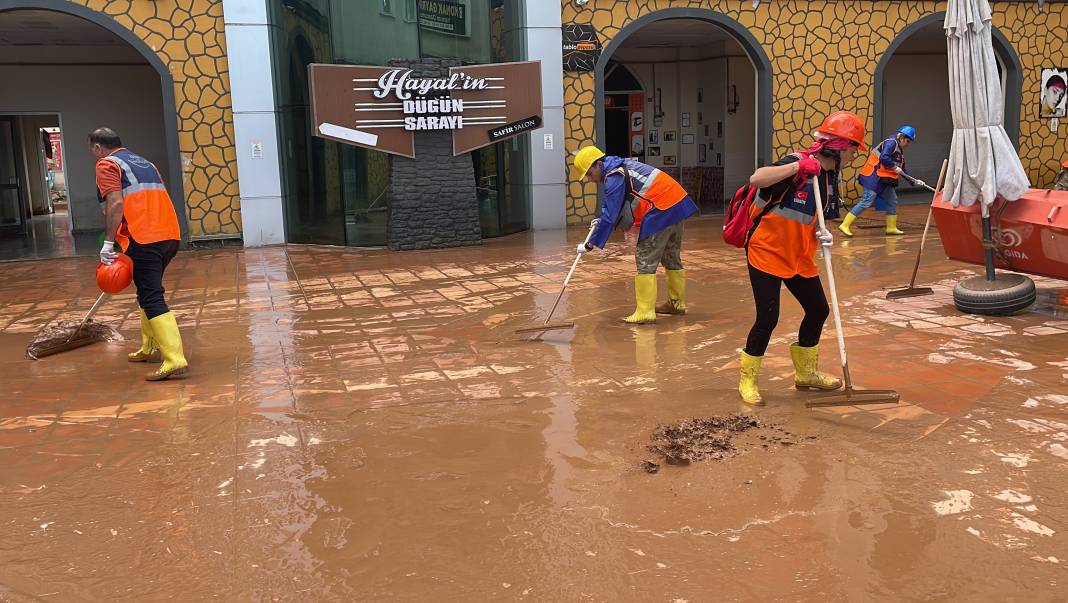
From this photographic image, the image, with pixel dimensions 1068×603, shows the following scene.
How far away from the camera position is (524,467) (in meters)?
4.45

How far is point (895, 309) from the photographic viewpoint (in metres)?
7.89

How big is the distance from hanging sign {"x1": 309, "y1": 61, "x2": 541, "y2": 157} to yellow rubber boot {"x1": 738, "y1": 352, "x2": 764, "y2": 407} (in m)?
8.55

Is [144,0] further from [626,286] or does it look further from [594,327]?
[594,327]

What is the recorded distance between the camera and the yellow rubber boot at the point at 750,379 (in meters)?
5.35

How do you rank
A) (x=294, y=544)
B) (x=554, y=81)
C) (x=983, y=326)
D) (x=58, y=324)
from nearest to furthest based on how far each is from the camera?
(x=294, y=544), (x=983, y=326), (x=58, y=324), (x=554, y=81)

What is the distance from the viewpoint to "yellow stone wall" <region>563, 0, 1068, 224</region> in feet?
50.7

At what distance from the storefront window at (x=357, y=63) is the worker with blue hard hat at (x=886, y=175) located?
18.2ft

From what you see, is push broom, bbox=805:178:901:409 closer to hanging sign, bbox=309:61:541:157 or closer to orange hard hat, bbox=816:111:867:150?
orange hard hat, bbox=816:111:867:150

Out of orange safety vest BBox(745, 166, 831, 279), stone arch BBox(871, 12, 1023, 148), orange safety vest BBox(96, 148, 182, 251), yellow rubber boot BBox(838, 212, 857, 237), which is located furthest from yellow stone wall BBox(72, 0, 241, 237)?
stone arch BBox(871, 12, 1023, 148)

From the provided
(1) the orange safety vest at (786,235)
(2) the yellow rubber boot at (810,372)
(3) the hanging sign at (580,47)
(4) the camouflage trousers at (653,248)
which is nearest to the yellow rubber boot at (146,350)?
(4) the camouflage trousers at (653,248)

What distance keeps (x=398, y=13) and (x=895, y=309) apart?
27.2 ft

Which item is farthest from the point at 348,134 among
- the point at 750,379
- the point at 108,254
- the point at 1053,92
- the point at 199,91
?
the point at 1053,92

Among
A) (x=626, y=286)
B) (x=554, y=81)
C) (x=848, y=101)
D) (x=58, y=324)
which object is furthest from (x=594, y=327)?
(x=848, y=101)

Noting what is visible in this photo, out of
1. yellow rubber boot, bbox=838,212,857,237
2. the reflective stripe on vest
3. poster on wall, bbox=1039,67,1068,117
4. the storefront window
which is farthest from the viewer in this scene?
poster on wall, bbox=1039,67,1068,117
